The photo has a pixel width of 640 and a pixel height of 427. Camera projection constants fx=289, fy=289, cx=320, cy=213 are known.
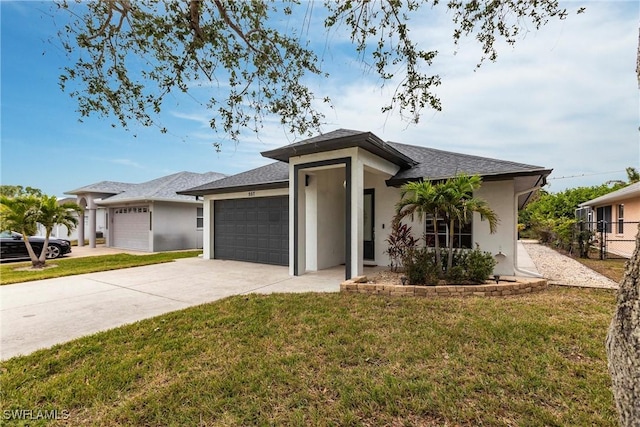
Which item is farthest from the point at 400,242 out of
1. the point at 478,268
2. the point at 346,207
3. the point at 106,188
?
the point at 106,188

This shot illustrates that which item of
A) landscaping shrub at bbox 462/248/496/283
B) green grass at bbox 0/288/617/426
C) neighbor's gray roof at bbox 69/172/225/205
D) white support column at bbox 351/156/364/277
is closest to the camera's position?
green grass at bbox 0/288/617/426

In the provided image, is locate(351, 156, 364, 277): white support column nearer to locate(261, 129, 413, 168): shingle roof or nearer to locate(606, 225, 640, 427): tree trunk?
locate(261, 129, 413, 168): shingle roof

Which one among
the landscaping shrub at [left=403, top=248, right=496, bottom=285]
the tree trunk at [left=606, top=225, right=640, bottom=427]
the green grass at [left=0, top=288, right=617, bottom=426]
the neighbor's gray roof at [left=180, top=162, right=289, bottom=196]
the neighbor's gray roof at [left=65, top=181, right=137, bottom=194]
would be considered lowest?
the green grass at [left=0, top=288, right=617, bottom=426]

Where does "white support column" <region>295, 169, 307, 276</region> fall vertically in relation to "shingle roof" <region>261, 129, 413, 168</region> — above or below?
below

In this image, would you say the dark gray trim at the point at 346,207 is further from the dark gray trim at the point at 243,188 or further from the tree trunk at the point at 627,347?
the tree trunk at the point at 627,347

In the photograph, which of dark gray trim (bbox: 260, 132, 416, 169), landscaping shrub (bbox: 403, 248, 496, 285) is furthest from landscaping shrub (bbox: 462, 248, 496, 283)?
dark gray trim (bbox: 260, 132, 416, 169)

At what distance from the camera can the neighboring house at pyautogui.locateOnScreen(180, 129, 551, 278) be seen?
25.3 feet

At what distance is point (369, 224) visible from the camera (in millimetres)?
10281

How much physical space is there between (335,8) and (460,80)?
8.21 ft

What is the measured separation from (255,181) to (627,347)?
36.4 ft

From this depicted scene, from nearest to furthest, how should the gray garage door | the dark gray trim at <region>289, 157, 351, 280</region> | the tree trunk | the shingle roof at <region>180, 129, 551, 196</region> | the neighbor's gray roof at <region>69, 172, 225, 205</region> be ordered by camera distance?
the tree trunk < the shingle roof at <region>180, 129, 551, 196</region> < the dark gray trim at <region>289, 157, 351, 280</region> < the gray garage door < the neighbor's gray roof at <region>69, 172, 225, 205</region>

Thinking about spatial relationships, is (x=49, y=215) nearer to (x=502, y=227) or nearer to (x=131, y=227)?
(x=131, y=227)

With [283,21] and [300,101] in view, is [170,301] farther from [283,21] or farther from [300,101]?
[283,21]

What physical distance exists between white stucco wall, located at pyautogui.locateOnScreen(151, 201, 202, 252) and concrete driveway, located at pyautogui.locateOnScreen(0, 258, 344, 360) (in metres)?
6.56
